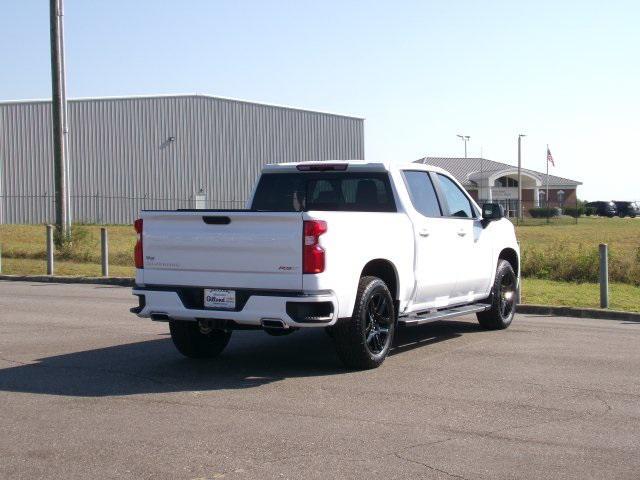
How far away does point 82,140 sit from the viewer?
49.7m

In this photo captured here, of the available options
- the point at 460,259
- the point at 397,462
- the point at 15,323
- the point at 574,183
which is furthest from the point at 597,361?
the point at 574,183

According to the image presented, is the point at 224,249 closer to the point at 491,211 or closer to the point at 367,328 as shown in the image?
the point at 367,328

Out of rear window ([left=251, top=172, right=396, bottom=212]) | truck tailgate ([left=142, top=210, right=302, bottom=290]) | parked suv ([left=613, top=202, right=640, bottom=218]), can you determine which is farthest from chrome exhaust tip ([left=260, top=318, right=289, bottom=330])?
parked suv ([left=613, top=202, right=640, bottom=218])

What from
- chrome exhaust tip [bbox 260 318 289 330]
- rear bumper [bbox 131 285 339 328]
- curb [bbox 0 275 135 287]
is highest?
rear bumper [bbox 131 285 339 328]

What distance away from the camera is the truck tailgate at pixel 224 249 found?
8.51 m

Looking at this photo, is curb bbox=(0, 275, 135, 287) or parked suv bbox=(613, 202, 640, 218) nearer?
curb bbox=(0, 275, 135, 287)

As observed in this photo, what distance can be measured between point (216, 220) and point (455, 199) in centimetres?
372

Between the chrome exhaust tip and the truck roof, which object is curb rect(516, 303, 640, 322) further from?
the chrome exhaust tip

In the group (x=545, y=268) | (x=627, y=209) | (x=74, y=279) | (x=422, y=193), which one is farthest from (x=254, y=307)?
(x=627, y=209)

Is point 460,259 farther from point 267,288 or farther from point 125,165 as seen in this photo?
point 125,165

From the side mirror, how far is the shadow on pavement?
1.53 m

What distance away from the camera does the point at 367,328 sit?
30.2 ft

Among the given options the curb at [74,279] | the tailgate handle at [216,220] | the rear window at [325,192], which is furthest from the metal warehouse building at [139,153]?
the tailgate handle at [216,220]

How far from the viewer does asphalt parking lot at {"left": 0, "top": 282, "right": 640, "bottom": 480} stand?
6043mm
